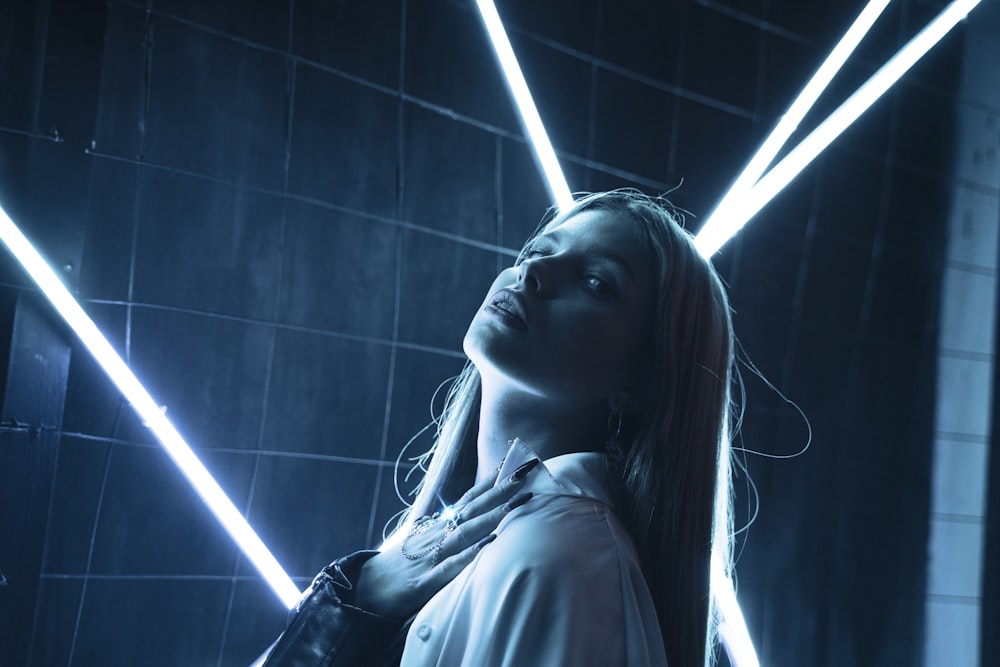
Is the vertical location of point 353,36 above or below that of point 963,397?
above

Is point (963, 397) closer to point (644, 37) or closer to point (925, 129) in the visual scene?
point (925, 129)

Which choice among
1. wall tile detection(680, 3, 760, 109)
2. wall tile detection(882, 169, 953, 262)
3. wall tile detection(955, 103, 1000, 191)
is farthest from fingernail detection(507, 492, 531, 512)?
wall tile detection(955, 103, 1000, 191)

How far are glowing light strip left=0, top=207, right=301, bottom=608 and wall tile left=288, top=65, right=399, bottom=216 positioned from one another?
19.8 inches

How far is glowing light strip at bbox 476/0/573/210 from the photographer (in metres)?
2.23

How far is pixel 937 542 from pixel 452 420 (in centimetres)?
193

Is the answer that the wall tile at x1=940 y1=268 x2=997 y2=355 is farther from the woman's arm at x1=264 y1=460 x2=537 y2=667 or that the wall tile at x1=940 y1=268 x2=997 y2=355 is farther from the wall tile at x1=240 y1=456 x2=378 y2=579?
the woman's arm at x1=264 y1=460 x2=537 y2=667

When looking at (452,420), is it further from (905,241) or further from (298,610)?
(905,241)

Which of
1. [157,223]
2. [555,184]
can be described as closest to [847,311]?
[555,184]

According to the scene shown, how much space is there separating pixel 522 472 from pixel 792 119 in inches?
67.1

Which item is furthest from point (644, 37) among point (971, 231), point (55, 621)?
point (55, 621)

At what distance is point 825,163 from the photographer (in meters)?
2.76

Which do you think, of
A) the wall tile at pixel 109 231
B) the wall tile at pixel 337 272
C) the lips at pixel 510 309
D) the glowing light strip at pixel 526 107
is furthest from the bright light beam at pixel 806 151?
the wall tile at pixel 109 231

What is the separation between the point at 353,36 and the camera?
2076 millimetres

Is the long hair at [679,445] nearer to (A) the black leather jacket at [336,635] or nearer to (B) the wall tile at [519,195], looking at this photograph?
(A) the black leather jacket at [336,635]
